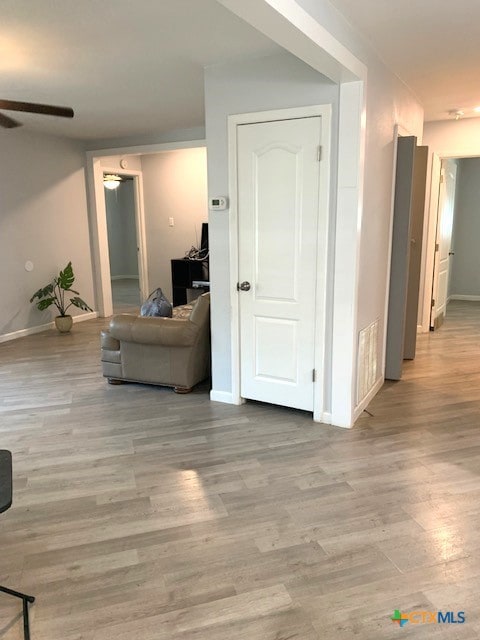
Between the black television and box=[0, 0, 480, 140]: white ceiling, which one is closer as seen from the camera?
box=[0, 0, 480, 140]: white ceiling

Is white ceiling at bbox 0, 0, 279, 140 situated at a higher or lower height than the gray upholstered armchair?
higher

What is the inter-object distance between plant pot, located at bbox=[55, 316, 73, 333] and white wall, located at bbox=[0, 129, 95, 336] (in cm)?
32

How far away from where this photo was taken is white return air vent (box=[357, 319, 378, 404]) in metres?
3.46

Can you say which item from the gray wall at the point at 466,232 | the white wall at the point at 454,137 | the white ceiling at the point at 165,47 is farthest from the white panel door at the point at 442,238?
the gray wall at the point at 466,232

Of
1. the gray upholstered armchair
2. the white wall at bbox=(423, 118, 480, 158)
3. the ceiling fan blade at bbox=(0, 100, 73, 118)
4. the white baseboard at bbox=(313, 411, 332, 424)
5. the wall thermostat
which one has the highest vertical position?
the white wall at bbox=(423, 118, 480, 158)

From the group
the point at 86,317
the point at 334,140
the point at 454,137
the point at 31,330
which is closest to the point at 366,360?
the point at 334,140

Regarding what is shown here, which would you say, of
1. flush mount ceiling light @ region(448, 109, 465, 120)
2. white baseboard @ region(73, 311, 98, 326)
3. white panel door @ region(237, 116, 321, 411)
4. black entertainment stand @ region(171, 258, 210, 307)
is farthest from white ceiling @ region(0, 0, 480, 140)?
white baseboard @ region(73, 311, 98, 326)

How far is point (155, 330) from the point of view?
3.94 metres

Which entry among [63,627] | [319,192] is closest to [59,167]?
[319,192]

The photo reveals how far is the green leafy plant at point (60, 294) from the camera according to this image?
6.16 metres

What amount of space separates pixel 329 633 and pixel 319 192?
2441 mm

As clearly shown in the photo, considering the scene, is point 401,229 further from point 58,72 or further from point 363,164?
point 58,72

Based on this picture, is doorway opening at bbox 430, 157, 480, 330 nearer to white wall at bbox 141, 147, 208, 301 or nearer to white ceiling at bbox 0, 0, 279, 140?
white wall at bbox 141, 147, 208, 301

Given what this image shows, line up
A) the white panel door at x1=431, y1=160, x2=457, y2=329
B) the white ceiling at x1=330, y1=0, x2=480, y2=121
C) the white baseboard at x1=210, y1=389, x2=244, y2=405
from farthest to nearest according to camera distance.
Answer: the white panel door at x1=431, y1=160, x2=457, y2=329 < the white baseboard at x1=210, y1=389, x2=244, y2=405 < the white ceiling at x1=330, y1=0, x2=480, y2=121
